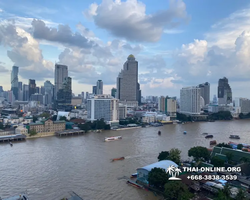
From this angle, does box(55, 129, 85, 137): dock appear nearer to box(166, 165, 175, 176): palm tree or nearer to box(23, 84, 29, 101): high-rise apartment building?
box(166, 165, 175, 176): palm tree

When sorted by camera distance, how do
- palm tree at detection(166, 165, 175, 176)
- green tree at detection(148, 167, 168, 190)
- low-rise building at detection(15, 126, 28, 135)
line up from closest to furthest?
1. green tree at detection(148, 167, 168, 190)
2. palm tree at detection(166, 165, 175, 176)
3. low-rise building at detection(15, 126, 28, 135)

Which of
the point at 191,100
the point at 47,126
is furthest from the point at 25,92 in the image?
the point at 47,126

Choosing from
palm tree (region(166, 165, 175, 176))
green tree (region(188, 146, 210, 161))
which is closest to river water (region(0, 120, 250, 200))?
palm tree (region(166, 165, 175, 176))

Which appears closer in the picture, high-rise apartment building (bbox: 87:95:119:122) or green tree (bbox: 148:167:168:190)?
green tree (bbox: 148:167:168:190)

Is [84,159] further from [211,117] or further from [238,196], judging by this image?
[211,117]

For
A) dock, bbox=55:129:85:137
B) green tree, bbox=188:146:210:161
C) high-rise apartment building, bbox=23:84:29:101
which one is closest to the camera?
green tree, bbox=188:146:210:161

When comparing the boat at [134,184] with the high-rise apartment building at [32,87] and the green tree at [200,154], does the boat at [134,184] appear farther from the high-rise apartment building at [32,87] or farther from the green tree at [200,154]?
→ the high-rise apartment building at [32,87]
